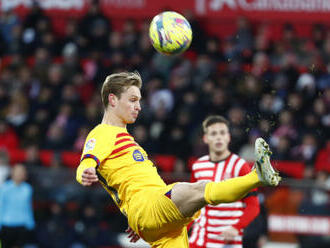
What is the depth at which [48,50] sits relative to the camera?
1555 centimetres

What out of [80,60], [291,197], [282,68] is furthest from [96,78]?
[291,197]

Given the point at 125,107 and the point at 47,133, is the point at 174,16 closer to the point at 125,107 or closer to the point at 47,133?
the point at 125,107

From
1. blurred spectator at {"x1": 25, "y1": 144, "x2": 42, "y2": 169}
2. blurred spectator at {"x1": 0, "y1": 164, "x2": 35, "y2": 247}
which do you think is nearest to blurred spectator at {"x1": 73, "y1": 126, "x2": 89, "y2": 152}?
blurred spectator at {"x1": 25, "y1": 144, "x2": 42, "y2": 169}

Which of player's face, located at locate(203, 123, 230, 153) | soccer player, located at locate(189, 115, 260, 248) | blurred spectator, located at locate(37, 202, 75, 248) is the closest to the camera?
soccer player, located at locate(189, 115, 260, 248)

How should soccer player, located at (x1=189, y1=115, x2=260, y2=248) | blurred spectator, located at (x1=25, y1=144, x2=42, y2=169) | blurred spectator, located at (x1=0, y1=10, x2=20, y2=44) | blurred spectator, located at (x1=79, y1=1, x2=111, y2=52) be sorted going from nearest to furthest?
1. soccer player, located at (x1=189, y1=115, x2=260, y2=248)
2. blurred spectator, located at (x1=25, y1=144, x2=42, y2=169)
3. blurred spectator, located at (x1=79, y1=1, x2=111, y2=52)
4. blurred spectator, located at (x1=0, y1=10, x2=20, y2=44)

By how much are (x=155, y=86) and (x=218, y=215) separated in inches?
269

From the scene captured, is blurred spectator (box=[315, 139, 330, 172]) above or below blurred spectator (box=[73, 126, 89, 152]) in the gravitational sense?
below

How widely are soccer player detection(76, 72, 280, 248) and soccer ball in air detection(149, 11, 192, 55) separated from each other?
0.81 m

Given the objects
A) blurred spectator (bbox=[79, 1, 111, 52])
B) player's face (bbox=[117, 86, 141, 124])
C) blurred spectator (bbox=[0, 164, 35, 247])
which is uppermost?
blurred spectator (bbox=[79, 1, 111, 52])

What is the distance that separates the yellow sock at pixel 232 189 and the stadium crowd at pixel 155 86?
202 inches

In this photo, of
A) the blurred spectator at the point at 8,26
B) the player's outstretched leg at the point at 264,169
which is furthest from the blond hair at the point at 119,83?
the blurred spectator at the point at 8,26

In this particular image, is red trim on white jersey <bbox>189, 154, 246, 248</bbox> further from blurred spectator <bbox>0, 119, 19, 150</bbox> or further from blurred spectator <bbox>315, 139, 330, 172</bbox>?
blurred spectator <bbox>0, 119, 19, 150</bbox>

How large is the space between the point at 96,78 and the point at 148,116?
184cm

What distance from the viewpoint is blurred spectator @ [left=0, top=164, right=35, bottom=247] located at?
448 inches
